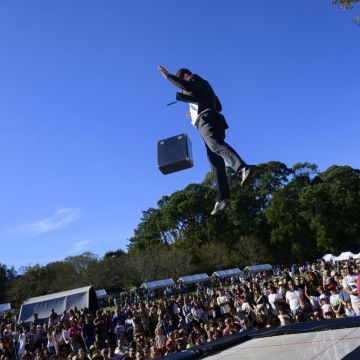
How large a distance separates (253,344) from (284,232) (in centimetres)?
5247

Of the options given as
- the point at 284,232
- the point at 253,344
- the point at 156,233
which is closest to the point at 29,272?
the point at 156,233

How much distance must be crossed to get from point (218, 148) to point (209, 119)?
0.47 m

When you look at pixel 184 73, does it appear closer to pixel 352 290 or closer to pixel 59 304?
pixel 352 290

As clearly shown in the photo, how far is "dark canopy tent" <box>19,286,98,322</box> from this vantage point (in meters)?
21.0

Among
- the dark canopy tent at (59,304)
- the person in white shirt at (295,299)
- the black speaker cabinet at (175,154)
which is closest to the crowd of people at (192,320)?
the person in white shirt at (295,299)

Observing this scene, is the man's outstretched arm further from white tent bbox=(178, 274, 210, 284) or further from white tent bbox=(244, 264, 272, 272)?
white tent bbox=(244, 264, 272, 272)

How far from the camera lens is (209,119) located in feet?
20.4

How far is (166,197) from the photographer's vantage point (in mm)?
65562

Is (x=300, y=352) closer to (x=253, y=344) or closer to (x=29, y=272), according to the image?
(x=253, y=344)

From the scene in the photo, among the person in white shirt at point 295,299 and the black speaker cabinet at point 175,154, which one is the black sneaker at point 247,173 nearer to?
the black speaker cabinet at point 175,154

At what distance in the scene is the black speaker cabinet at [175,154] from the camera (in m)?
6.69

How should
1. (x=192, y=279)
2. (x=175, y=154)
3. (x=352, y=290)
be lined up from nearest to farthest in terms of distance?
(x=175, y=154) → (x=352, y=290) → (x=192, y=279)

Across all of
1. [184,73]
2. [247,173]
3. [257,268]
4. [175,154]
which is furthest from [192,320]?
[257,268]

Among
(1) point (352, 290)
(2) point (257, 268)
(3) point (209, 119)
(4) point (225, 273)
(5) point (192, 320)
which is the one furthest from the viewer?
(2) point (257, 268)
